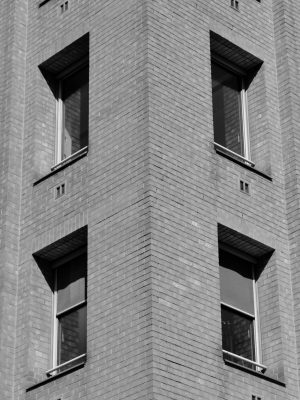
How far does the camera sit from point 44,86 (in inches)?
909

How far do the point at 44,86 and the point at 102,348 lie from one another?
6740 mm

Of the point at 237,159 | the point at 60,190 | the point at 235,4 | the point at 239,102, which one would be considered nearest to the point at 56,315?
the point at 60,190

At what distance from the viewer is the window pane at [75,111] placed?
870 inches

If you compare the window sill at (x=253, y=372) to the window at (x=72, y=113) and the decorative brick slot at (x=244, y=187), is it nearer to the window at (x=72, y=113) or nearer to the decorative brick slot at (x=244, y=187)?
the decorative brick slot at (x=244, y=187)

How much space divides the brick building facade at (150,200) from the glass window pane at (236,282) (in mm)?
35

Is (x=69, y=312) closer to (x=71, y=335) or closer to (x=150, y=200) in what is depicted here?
(x=71, y=335)

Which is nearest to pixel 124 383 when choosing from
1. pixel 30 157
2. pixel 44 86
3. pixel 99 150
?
pixel 99 150

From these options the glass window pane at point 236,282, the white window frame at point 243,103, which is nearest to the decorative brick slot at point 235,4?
the white window frame at point 243,103

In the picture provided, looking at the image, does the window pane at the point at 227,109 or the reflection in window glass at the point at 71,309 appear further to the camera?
the window pane at the point at 227,109

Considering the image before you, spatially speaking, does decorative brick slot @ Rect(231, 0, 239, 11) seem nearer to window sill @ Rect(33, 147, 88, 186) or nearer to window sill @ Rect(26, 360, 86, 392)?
window sill @ Rect(33, 147, 88, 186)

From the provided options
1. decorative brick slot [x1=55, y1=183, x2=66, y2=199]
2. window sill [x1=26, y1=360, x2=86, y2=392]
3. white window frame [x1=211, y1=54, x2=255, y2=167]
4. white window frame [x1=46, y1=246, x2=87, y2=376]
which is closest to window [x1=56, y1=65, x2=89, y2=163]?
decorative brick slot [x1=55, y1=183, x2=66, y2=199]

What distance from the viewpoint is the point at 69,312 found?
20.5 meters

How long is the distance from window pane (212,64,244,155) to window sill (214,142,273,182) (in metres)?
0.26

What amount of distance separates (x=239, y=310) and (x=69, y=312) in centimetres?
303
